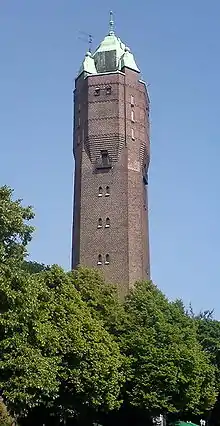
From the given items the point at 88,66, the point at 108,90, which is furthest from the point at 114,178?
the point at 88,66

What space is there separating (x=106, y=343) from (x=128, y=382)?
178 inches

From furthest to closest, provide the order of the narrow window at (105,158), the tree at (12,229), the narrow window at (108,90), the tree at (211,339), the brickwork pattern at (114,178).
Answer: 1. the narrow window at (108,90)
2. the narrow window at (105,158)
3. the brickwork pattern at (114,178)
4. the tree at (211,339)
5. the tree at (12,229)

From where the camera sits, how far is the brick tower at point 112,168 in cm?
5775

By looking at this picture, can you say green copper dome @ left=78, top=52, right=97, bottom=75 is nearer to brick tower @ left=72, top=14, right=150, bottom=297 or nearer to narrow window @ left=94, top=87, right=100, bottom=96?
brick tower @ left=72, top=14, right=150, bottom=297

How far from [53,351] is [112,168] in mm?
30846

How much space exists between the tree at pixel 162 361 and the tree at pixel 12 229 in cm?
1596

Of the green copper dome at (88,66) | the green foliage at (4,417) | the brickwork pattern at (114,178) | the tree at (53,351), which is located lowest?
the green foliage at (4,417)

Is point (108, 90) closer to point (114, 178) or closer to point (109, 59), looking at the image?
point (109, 59)

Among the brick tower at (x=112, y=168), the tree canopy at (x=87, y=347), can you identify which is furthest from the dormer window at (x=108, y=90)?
the tree canopy at (x=87, y=347)

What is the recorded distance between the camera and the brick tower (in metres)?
57.8

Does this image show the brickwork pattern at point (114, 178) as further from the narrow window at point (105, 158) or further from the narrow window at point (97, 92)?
the narrow window at point (105, 158)

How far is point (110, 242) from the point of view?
58.0 meters

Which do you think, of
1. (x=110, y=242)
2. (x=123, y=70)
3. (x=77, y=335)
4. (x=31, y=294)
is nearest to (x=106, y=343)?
(x=77, y=335)

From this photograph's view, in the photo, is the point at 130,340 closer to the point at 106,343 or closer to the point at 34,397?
the point at 106,343
